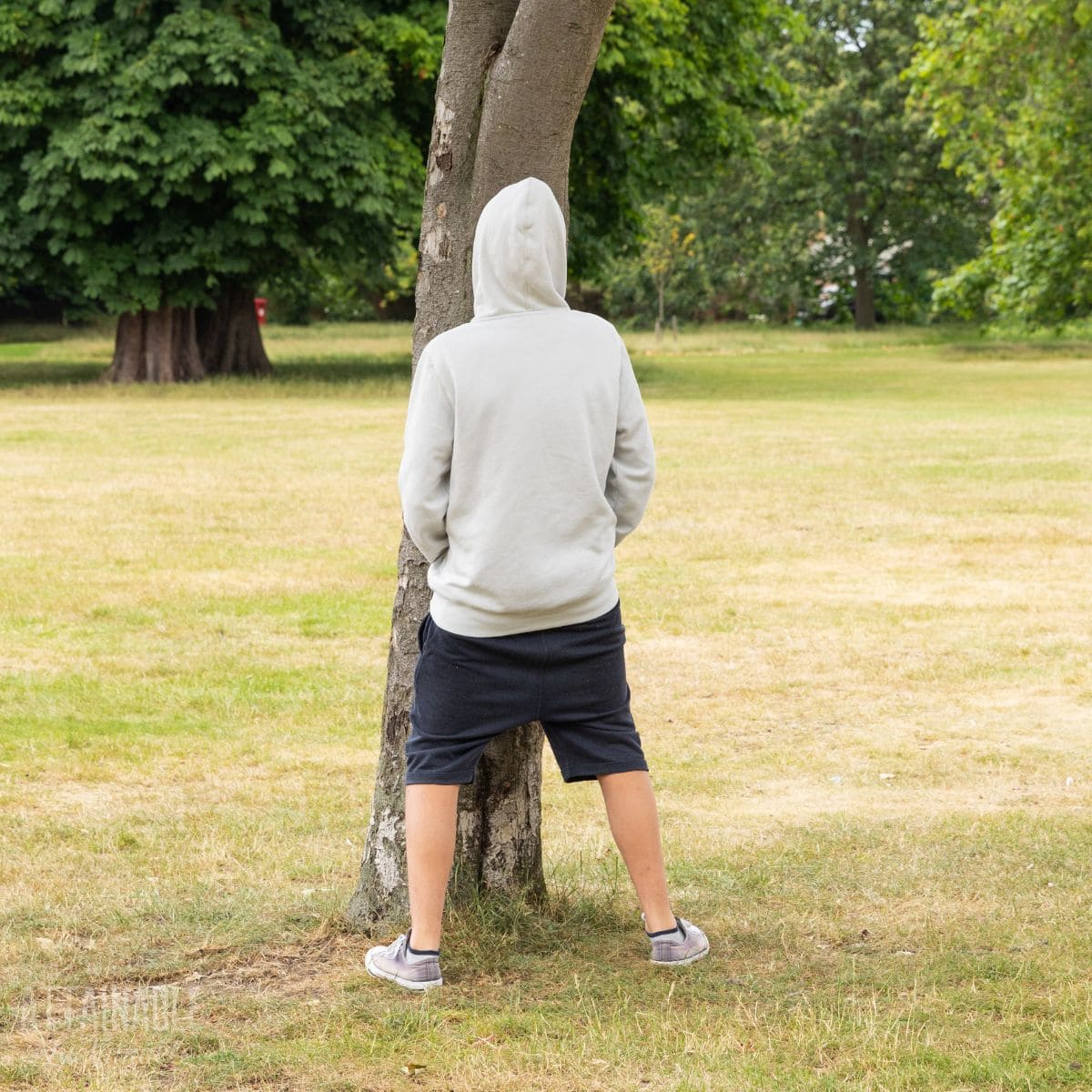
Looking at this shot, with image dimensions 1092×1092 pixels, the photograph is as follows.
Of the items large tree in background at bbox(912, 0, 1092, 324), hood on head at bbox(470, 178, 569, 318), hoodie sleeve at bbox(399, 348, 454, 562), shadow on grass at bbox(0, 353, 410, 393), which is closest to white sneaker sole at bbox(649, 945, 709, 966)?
hoodie sleeve at bbox(399, 348, 454, 562)

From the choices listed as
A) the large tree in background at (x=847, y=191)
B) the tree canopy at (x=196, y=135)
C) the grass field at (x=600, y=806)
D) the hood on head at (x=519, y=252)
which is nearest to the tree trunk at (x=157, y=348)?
the tree canopy at (x=196, y=135)

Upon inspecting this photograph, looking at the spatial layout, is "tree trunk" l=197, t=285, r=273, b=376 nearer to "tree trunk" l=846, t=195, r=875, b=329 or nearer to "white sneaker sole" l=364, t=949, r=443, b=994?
"tree trunk" l=846, t=195, r=875, b=329

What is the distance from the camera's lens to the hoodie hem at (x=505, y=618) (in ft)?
12.6

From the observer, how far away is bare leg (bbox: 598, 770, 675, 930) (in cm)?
401

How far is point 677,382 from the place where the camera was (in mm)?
32250

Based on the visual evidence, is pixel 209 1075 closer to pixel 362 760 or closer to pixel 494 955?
pixel 494 955

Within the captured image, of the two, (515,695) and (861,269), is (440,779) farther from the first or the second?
(861,269)

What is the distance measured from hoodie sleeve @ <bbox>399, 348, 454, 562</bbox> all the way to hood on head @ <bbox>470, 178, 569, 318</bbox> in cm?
23

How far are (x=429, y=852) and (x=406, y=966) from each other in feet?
0.99

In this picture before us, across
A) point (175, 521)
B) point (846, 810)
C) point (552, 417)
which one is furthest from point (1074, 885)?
point (175, 521)

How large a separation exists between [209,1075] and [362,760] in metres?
3.19

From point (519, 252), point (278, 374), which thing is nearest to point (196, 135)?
point (278, 374)

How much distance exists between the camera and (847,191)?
175 ft

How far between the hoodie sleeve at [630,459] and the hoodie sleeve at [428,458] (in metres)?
0.43
